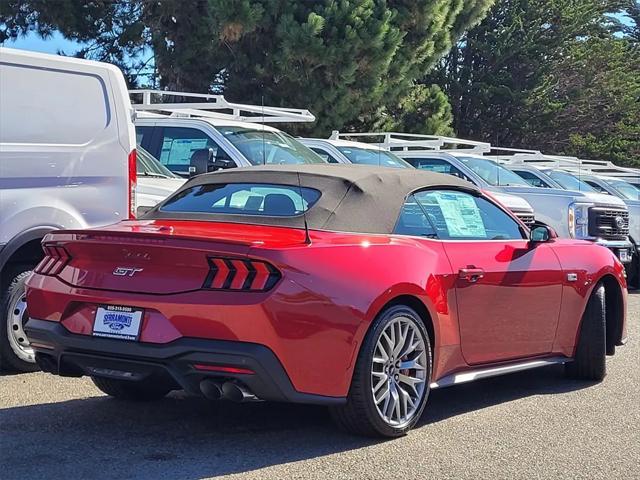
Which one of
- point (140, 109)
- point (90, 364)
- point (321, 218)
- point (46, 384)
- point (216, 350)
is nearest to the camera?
point (216, 350)

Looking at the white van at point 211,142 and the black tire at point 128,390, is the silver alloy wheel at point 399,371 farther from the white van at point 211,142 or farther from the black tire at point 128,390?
the white van at point 211,142

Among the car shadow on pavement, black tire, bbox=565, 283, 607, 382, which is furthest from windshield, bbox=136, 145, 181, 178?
black tire, bbox=565, 283, 607, 382

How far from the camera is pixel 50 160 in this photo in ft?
22.3

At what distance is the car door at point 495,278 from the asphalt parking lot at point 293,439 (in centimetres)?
47

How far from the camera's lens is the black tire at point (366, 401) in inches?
200

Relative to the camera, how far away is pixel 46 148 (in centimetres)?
678

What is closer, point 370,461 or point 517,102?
point 370,461

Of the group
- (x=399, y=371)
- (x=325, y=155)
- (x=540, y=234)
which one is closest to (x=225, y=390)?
(x=399, y=371)

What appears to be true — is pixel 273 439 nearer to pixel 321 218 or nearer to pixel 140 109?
pixel 321 218

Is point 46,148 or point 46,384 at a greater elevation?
point 46,148

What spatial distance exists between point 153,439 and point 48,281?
3.48ft

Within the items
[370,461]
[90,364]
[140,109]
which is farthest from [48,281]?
[140,109]

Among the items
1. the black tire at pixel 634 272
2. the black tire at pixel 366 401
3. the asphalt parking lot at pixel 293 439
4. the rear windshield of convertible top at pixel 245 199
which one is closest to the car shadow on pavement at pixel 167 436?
the asphalt parking lot at pixel 293 439

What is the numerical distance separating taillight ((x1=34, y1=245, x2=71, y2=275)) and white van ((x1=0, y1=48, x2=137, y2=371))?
4.27 feet
